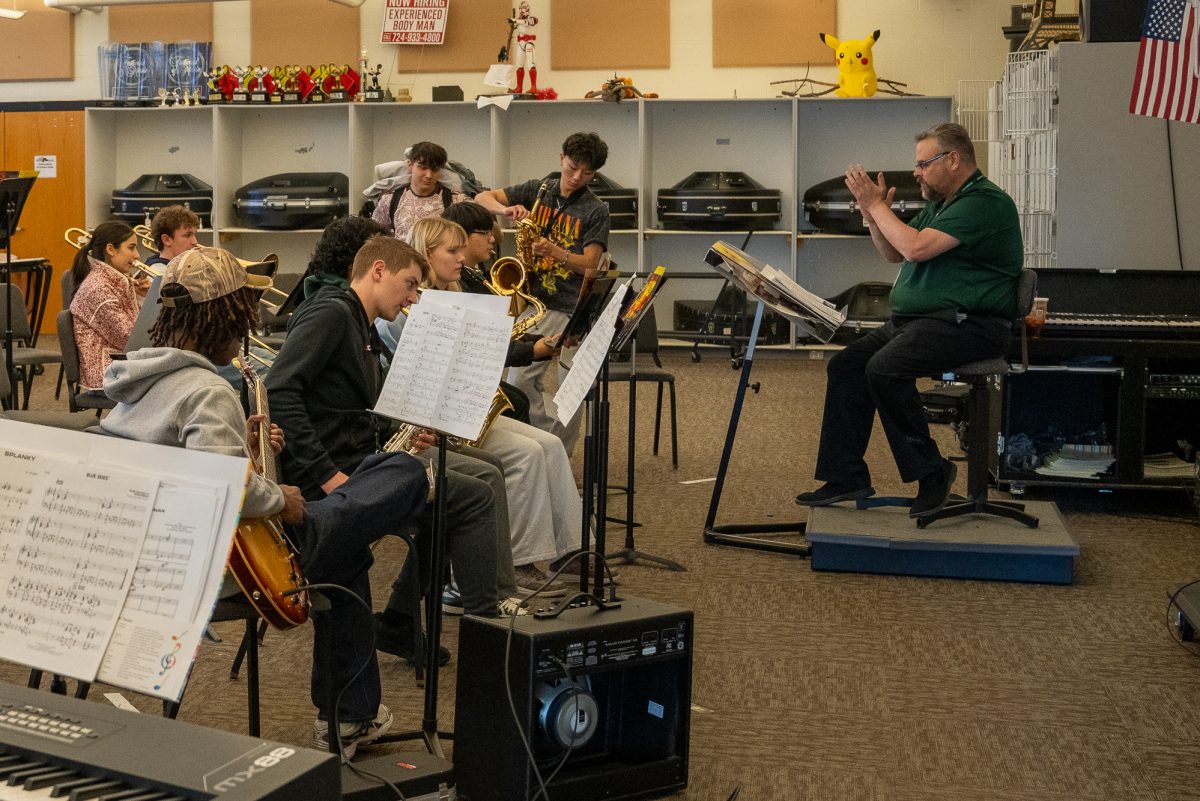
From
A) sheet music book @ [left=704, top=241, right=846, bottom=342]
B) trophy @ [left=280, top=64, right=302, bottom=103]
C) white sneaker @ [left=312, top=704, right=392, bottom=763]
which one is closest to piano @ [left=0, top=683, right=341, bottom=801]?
white sneaker @ [left=312, top=704, right=392, bottom=763]

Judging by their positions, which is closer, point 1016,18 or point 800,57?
point 1016,18

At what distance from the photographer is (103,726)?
1.35m

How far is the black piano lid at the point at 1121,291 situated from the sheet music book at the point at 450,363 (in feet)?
11.4

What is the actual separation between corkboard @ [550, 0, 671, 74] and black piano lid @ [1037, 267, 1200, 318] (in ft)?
18.1

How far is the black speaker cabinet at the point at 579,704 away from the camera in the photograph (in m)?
2.38

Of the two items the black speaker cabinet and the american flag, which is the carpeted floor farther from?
the american flag

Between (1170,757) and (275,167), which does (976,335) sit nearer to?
(1170,757)

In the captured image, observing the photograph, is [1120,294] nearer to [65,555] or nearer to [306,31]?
[65,555]

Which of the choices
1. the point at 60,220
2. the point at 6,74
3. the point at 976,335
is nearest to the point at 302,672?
the point at 976,335

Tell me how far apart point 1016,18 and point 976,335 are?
18.9 ft

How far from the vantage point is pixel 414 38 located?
10.5 meters

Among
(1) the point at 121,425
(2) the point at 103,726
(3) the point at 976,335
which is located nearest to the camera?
(2) the point at 103,726

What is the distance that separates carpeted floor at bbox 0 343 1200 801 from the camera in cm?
279

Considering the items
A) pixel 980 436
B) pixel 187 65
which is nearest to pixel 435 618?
pixel 980 436
